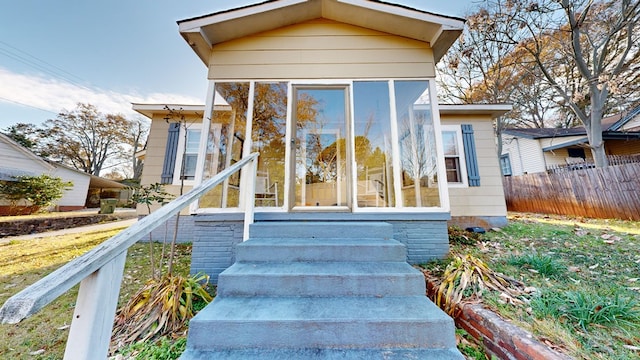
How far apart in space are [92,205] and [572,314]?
27165mm

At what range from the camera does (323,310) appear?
1723 mm

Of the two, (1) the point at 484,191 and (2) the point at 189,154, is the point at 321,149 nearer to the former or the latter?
(2) the point at 189,154

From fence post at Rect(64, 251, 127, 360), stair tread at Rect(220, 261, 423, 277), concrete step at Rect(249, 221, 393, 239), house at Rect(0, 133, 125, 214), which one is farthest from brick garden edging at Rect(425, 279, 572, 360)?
house at Rect(0, 133, 125, 214)

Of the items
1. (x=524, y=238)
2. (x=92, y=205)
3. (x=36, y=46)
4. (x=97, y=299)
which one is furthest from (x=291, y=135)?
(x=92, y=205)

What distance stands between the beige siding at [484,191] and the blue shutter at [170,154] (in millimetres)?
6925

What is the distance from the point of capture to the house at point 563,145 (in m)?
10.2

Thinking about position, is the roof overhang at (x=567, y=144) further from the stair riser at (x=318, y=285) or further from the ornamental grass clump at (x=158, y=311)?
the ornamental grass clump at (x=158, y=311)

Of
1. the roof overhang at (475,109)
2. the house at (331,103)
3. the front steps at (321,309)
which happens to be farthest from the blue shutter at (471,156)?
the front steps at (321,309)

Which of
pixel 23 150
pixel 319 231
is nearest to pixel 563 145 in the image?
pixel 319 231

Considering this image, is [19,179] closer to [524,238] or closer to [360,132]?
[360,132]

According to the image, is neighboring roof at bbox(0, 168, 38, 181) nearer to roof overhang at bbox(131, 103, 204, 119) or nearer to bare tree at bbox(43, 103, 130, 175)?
roof overhang at bbox(131, 103, 204, 119)

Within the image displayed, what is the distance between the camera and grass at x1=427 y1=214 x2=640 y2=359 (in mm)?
1472

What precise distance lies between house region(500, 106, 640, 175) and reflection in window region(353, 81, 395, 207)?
38.7 feet

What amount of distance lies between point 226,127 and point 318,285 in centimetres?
282
